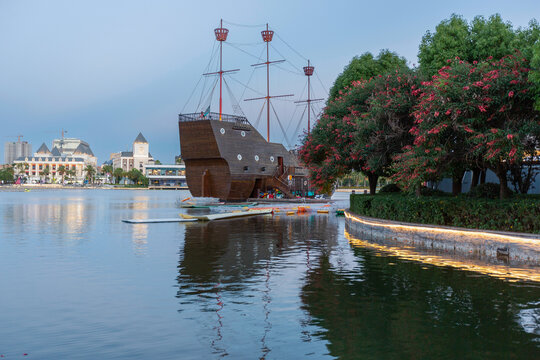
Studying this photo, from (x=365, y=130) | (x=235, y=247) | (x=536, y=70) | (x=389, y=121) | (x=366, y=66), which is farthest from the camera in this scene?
(x=366, y=66)

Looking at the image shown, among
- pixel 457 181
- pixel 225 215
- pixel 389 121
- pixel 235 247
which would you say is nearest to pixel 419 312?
pixel 235 247

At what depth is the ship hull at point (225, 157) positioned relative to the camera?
5156 centimetres

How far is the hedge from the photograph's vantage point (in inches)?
615

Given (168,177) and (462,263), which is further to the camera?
(168,177)

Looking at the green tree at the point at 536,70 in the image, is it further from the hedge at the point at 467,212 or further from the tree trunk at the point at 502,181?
the tree trunk at the point at 502,181

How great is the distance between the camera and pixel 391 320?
28.7ft

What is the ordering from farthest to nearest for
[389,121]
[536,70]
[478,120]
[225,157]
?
[225,157] < [389,121] < [478,120] < [536,70]

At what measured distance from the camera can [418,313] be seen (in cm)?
923

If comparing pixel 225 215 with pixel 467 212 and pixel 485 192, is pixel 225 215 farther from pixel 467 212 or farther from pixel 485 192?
pixel 467 212

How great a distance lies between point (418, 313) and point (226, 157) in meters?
44.1

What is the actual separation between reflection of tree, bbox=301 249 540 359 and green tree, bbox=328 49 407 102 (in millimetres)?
27302

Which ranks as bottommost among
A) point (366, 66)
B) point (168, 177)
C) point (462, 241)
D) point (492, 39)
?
point (462, 241)

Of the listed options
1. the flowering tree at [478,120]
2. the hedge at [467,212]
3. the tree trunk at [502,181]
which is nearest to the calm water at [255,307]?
the hedge at [467,212]

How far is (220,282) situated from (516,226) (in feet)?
31.5
